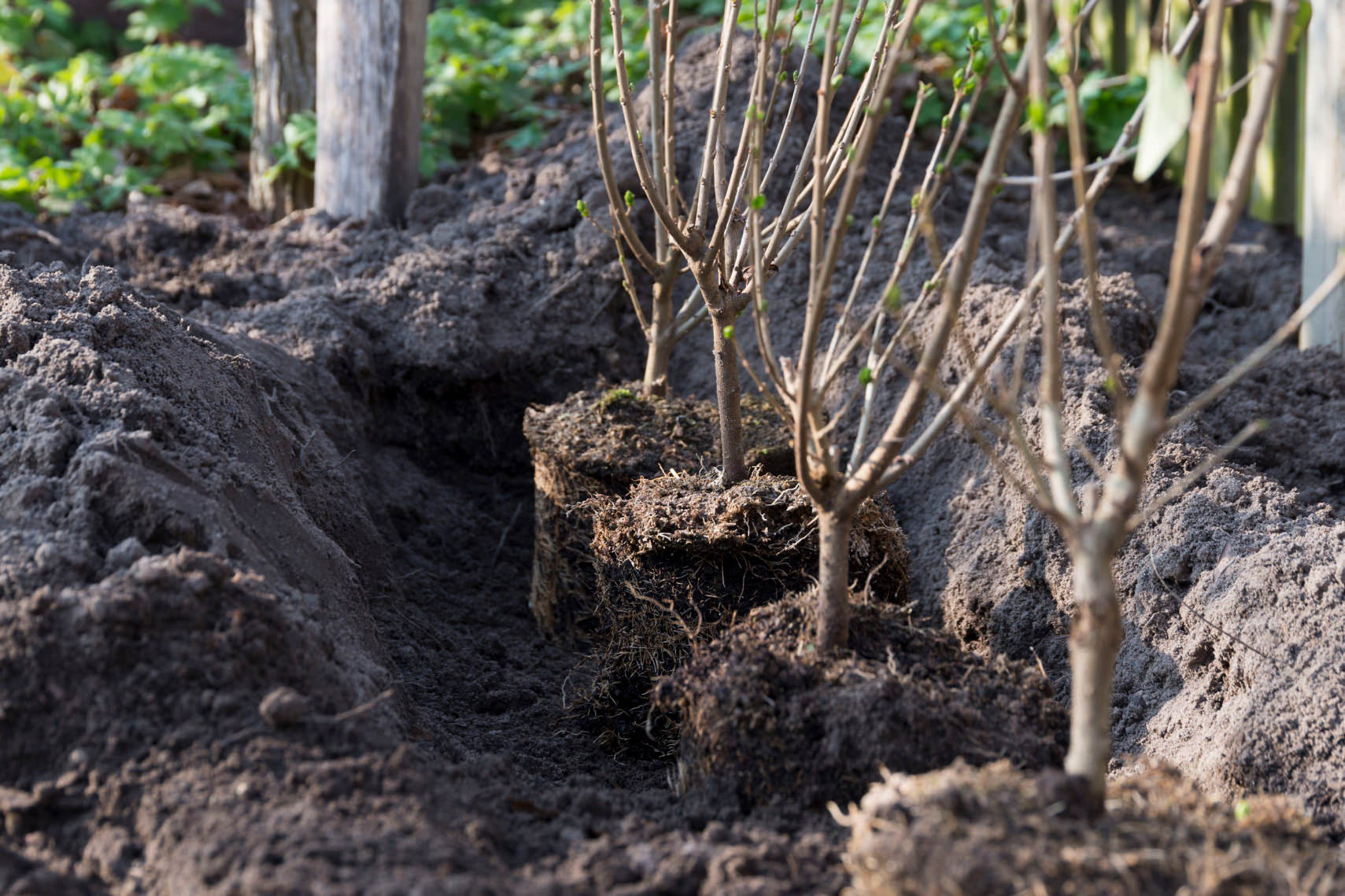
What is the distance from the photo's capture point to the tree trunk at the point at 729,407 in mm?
2520

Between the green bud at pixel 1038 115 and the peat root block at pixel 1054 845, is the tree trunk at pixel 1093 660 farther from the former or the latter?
the green bud at pixel 1038 115

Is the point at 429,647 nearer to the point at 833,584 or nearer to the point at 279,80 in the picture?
the point at 833,584

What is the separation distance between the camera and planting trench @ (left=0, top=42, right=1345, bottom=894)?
1.54m

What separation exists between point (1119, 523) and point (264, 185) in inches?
170

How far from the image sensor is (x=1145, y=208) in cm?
533

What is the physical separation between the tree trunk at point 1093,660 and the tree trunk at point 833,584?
16.8 inches

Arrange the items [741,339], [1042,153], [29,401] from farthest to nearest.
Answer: [741,339] → [29,401] → [1042,153]

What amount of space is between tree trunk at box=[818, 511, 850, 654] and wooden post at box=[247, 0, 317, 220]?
367 cm

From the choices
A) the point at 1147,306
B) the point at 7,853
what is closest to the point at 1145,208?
the point at 1147,306

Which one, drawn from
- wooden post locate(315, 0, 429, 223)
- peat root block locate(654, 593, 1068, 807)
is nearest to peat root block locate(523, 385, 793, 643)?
peat root block locate(654, 593, 1068, 807)

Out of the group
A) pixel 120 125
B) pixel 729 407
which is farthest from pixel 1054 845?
pixel 120 125

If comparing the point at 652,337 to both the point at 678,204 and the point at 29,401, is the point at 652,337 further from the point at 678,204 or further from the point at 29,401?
the point at 29,401

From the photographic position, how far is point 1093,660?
4.84ft

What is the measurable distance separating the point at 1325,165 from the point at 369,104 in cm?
339
